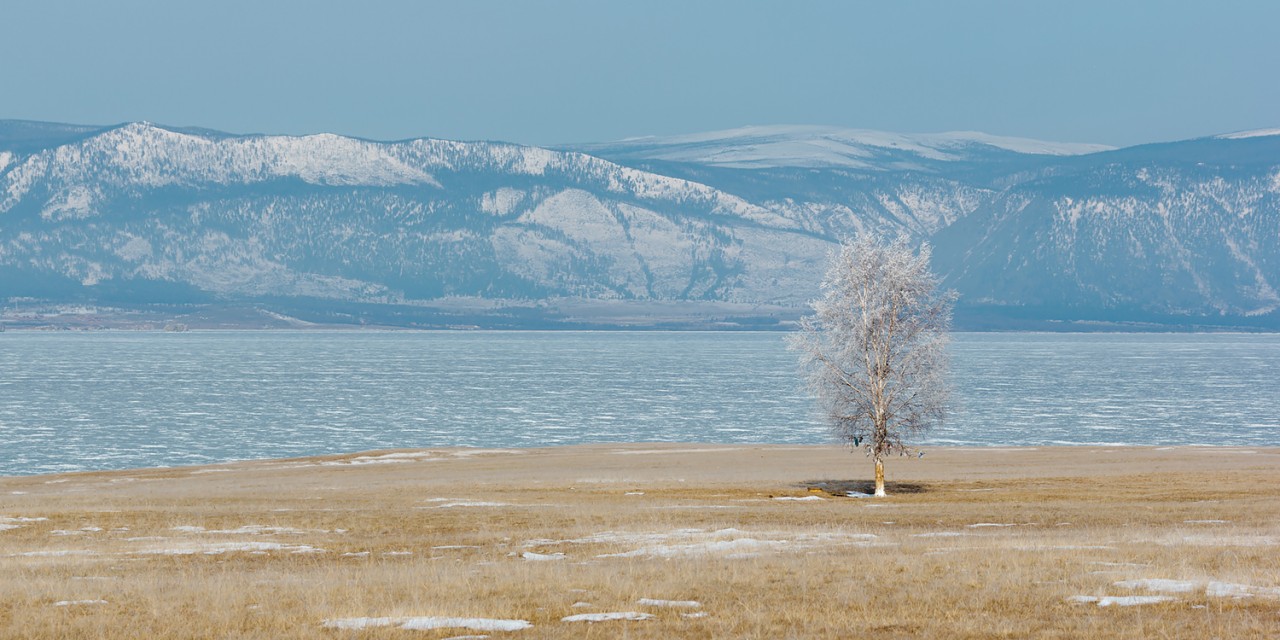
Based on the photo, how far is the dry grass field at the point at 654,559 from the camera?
2256 centimetres

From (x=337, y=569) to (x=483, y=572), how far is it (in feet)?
11.4

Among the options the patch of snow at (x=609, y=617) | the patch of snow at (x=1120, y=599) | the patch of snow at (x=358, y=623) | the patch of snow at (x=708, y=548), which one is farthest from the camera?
Answer: the patch of snow at (x=708, y=548)

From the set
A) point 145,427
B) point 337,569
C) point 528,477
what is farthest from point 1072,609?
point 145,427

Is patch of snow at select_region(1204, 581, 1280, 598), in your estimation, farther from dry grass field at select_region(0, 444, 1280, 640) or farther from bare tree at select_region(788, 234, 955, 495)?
bare tree at select_region(788, 234, 955, 495)

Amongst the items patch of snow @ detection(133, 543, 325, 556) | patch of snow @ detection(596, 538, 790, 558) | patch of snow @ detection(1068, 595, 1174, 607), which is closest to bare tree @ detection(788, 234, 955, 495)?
patch of snow @ detection(596, 538, 790, 558)

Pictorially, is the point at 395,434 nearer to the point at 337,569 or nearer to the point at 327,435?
the point at 327,435

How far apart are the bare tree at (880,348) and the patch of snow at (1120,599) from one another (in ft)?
110

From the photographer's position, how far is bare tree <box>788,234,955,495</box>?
5769cm

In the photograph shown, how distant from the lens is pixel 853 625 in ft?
72.3

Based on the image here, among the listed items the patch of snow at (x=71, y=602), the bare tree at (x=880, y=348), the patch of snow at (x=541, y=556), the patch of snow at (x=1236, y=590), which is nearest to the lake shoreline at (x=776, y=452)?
the bare tree at (x=880, y=348)

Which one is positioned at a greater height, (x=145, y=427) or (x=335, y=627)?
(x=335, y=627)

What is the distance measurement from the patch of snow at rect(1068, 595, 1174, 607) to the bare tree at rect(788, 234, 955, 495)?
33588 mm

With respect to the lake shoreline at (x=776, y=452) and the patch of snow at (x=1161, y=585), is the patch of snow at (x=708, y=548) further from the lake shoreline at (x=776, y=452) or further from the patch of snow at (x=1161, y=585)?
the lake shoreline at (x=776, y=452)

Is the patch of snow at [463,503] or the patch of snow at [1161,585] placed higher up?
the patch of snow at [1161,585]
